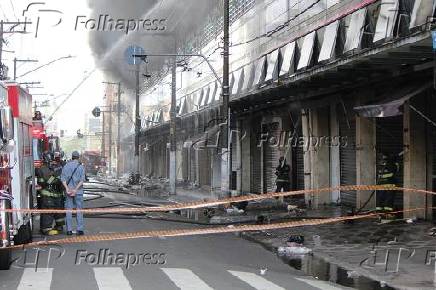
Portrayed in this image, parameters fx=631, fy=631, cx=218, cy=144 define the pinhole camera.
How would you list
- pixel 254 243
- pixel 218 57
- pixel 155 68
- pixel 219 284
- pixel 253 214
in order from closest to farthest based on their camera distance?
pixel 219 284 → pixel 254 243 → pixel 253 214 → pixel 218 57 → pixel 155 68

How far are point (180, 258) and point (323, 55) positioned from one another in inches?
255

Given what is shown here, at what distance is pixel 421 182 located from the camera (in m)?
13.3

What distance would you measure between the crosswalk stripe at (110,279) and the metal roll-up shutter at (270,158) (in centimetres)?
1415

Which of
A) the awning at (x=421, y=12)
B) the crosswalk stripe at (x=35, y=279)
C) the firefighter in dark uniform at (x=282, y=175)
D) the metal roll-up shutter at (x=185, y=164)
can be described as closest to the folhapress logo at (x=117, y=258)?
the crosswalk stripe at (x=35, y=279)

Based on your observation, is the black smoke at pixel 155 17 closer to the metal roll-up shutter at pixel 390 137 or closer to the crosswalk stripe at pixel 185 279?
the metal roll-up shutter at pixel 390 137

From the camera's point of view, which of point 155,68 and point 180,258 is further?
point 155,68

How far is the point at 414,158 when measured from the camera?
1328cm

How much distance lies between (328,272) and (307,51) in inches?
299

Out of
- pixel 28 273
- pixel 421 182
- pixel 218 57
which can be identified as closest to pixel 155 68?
pixel 218 57

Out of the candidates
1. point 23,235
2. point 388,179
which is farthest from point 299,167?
point 23,235

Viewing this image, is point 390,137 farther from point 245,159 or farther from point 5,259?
point 245,159

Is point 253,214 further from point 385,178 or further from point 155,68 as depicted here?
point 155,68

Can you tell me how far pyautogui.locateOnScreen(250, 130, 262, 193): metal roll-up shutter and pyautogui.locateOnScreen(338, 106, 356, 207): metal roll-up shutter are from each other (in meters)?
6.72

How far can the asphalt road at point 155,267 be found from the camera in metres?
7.02
